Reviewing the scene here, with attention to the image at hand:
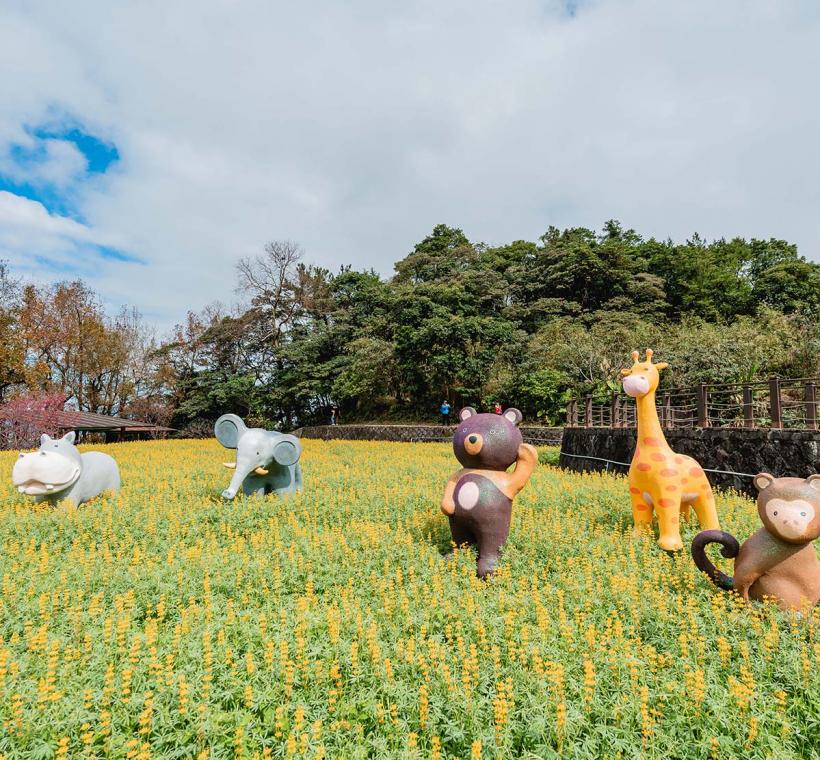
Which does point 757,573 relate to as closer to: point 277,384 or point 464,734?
point 464,734

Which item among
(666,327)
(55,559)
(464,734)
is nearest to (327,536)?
(55,559)

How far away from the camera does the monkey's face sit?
3.66 metres

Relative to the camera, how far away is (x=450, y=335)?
2436 centimetres

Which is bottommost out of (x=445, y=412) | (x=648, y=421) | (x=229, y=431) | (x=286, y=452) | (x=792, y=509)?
(x=286, y=452)

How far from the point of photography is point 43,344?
26344 mm

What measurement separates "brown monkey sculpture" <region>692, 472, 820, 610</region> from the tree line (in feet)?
52.2

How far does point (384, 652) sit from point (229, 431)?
5652mm

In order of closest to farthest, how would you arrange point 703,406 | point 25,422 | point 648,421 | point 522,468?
point 522,468
point 648,421
point 703,406
point 25,422

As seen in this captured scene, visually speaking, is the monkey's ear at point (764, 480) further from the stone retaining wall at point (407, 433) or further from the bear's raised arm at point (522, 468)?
the stone retaining wall at point (407, 433)

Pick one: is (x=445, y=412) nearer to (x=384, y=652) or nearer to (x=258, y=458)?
(x=258, y=458)

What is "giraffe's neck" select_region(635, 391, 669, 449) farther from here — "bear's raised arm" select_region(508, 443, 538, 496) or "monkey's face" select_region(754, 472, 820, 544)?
"monkey's face" select_region(754, 472, 820, 544)

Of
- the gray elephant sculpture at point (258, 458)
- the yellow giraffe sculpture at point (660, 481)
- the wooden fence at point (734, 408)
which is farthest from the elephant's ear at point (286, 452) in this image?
the wooden fence at point (734, 408)

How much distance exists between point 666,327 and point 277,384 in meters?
23.8

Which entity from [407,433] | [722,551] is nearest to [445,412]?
[407,433]
